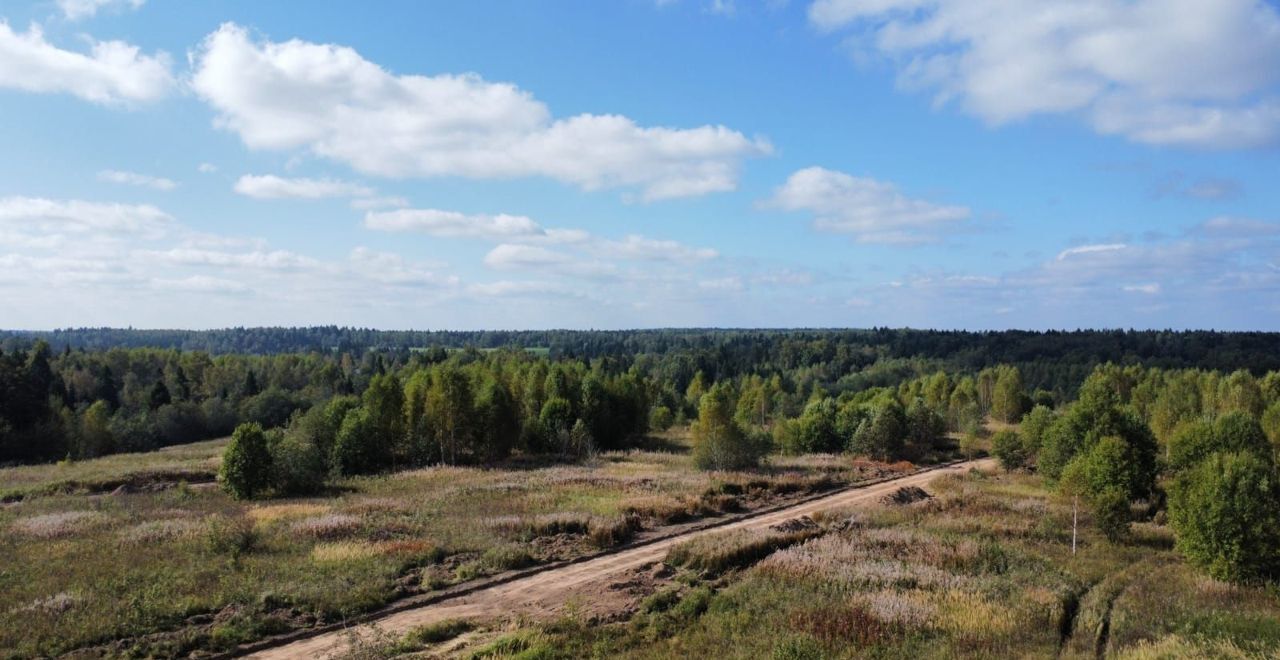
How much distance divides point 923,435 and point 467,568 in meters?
59.7

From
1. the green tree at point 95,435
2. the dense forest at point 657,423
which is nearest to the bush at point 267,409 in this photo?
the dense forest at point 657,423

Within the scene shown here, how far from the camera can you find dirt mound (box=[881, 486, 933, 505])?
145 feet

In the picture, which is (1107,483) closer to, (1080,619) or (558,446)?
(1080,619)

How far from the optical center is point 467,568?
2586cm

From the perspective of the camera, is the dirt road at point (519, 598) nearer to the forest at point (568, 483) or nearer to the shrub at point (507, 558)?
the shrub at point (507, 558)

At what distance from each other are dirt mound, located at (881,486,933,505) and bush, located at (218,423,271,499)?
37682 mm

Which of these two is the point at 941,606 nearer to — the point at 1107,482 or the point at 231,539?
the point at 1107,482

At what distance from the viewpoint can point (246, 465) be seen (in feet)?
134

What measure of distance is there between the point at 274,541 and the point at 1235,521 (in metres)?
38.4

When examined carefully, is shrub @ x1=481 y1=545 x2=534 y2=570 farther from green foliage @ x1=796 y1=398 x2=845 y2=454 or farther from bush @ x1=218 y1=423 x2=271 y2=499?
green foliage @ x1=796 y1=398 x2=845 y2=454

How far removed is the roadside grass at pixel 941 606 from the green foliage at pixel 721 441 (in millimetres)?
22075

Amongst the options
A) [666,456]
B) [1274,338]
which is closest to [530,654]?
[666,456]

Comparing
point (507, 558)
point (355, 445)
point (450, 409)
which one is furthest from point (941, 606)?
point (355, 445)

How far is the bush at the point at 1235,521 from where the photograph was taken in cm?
2716
